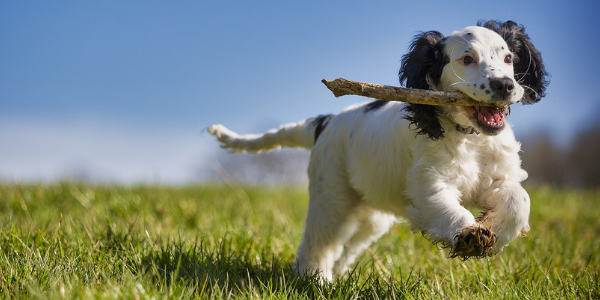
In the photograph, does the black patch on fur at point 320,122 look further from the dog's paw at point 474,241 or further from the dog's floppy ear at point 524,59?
the dog's paw at point 474,241

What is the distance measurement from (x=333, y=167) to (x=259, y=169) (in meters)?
15.8

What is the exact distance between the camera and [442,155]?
3455 millimetres

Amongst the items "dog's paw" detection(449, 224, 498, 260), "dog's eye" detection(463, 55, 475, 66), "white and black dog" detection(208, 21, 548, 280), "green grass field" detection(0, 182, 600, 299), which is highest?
"dog's eye" detection(463, 55, 475, 66)

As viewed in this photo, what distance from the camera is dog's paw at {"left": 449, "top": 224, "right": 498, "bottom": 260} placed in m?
2.99

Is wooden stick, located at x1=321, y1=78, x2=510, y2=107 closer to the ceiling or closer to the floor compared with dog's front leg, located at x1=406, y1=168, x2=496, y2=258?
closer to the ceiling

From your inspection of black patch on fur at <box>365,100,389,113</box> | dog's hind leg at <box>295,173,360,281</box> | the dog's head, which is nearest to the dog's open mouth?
the dog's head

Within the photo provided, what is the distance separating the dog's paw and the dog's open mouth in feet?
2.02

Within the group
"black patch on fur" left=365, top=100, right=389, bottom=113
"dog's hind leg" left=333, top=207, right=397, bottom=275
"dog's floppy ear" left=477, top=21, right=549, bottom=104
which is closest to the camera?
"dog's floppy ear" left=477, top=21, right=549, bottom=104

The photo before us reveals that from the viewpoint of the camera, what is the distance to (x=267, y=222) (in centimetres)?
633

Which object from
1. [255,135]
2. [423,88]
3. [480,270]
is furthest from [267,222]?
[423,88]

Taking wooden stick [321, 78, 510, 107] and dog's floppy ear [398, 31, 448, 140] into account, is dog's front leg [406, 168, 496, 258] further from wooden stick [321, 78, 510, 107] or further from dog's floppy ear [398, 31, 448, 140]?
wooden stick [321, 78, 510, 107]

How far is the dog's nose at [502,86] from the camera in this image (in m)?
3.08

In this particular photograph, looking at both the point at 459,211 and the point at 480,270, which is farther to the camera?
the point at 480,270

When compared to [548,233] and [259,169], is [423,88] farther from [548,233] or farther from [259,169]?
[259,169]
